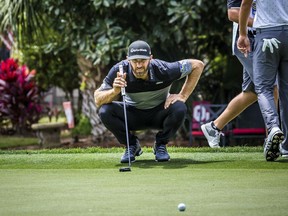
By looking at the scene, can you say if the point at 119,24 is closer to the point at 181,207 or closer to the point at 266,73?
the point at 266,73

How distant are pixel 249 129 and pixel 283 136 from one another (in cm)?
761

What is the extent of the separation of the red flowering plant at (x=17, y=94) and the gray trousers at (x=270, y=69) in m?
10.5

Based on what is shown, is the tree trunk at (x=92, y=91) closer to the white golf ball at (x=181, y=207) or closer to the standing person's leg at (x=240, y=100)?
the standing person's leg at (x=240, y=100)

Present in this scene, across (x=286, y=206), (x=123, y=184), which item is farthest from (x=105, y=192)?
(x=286, y=206)

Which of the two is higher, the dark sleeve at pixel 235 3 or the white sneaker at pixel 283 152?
the dark sleeve at pixel 235 3

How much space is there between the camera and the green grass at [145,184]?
624 centimetres

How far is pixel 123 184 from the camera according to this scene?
7.44 meters

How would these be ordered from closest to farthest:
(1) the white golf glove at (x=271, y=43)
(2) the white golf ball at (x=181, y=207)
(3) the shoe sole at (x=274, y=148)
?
(2) the white golf ball at (x=181, y=207) < (3) the shoe sole at (x=274, y=148) < (1) the white golf glove at (x=271, y=43)

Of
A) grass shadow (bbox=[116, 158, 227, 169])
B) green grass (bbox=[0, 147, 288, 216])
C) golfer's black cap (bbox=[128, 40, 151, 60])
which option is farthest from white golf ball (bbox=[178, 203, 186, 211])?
golfer's black cap (bbox=[128, 40, 151, 60])

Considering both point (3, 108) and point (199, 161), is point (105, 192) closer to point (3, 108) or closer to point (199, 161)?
point (199, 161)

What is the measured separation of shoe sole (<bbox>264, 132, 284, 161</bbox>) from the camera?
8.52 m

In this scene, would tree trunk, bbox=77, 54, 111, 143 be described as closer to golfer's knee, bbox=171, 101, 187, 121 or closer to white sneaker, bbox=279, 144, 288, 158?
golfer's knee, bbox=171, 101, 187, 121

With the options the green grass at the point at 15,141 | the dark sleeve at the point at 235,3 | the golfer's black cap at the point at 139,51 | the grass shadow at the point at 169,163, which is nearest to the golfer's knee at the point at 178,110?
the grass shadow at the point at 169,163

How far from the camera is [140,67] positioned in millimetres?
8898
